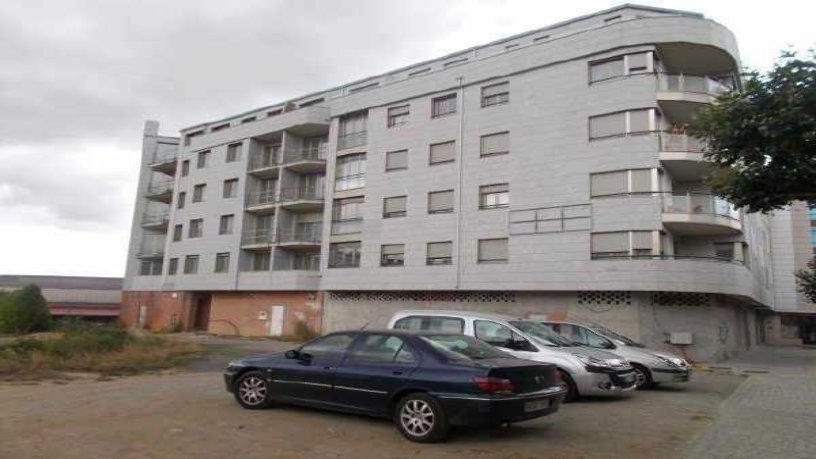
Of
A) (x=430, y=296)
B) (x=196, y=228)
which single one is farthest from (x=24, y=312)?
(x=430, y=296)

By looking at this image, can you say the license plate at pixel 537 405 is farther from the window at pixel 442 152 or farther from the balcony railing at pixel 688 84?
the window at pixel 442 152

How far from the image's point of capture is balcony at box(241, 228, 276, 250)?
37987mm

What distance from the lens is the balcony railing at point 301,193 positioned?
123ft

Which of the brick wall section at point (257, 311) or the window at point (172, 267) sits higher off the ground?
the window at point (172, 267)

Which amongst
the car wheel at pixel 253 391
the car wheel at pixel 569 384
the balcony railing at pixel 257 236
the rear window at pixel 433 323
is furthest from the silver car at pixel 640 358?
the balcony railing at pixel 257 236

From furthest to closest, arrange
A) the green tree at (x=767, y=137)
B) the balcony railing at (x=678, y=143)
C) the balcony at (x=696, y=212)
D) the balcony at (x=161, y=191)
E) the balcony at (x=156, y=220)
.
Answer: the balcony at (x=161, y=191) → the balcony at (x=156, y=220) → the balcony railing at (x=678, y=143) → the balcony at (x=696, y=212) → the green tree at (x=767, y=137)

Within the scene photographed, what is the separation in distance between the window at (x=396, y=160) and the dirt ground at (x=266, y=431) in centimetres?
2238

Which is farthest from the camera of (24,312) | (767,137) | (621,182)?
(24,312)

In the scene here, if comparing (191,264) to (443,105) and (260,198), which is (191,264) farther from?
(443,105)

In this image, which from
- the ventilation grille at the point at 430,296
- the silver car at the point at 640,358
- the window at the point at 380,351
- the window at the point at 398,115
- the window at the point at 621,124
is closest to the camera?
the window at the point at 380,351

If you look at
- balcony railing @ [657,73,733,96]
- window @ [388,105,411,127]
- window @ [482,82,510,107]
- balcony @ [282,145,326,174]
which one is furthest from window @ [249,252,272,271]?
balcony railing @ [657,73,733,96]

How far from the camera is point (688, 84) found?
25.6 metres

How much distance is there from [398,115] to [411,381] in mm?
27128

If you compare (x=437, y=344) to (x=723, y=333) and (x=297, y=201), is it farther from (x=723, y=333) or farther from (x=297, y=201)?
(x=297, y=201)
